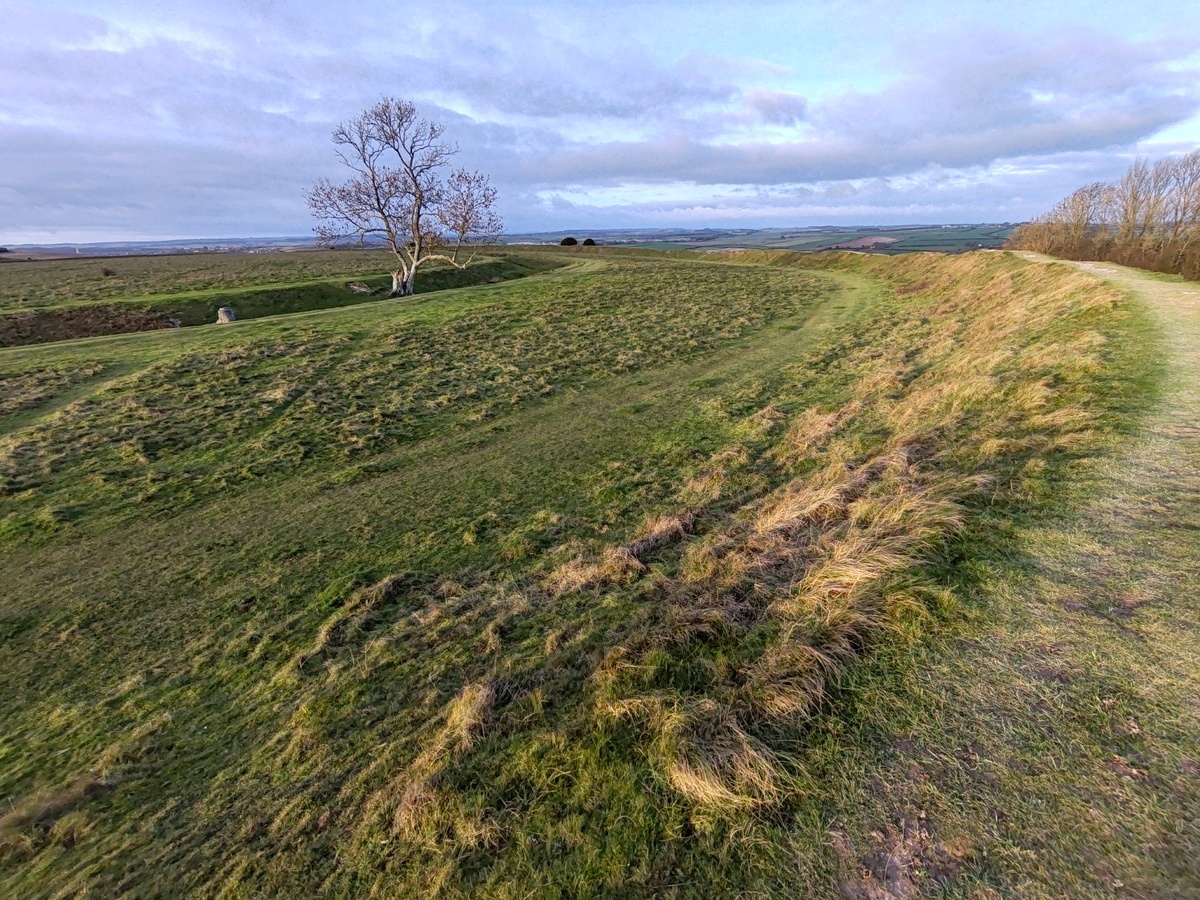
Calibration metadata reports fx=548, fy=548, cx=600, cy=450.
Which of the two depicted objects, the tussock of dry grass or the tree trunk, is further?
the tree trunk

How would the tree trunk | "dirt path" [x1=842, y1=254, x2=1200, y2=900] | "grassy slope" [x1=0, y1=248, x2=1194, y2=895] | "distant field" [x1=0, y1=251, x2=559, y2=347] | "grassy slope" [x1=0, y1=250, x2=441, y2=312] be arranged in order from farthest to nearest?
the tree trunk < "grassy slope" [x1=0, y1=250, x2=441, y2=312] < "distant field" [x1=0, y1=251, x2=559, y2=347] < "grassy slope" [x1=0, y1=248, x2=1194, y2=895] < "dirt path" [x1=842, y1=254, x2=1200, y2=900]

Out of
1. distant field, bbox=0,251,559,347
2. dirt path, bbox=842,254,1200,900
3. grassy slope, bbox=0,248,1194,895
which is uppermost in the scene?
distant field, bbox=0,251,559,347

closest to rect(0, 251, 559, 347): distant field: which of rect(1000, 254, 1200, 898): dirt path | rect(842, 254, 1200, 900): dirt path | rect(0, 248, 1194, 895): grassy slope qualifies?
rect(0, 248, 1194, 895): grassy slope

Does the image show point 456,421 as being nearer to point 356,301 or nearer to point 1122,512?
point 1122,512

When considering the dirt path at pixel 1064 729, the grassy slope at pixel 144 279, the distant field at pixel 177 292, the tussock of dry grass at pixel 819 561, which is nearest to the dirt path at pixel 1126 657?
the dirt path at pixel 1064 729

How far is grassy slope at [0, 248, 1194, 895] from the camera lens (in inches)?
141

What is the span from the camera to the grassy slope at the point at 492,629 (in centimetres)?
357

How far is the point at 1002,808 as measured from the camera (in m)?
3.21

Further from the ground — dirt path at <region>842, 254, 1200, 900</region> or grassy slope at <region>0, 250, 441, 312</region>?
Answer: grassy slope at <region>0, 250, 441, 312</region>

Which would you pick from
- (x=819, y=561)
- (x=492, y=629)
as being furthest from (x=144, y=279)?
(x=819, y=561)

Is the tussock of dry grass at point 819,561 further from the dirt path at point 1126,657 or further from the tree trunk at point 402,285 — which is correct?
the tree trunk at point 402,285

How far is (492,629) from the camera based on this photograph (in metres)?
6.33

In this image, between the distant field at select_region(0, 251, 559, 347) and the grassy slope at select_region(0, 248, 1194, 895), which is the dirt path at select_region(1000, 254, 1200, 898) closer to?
the grassy slope at select_region(0, 248, 1194, 895)

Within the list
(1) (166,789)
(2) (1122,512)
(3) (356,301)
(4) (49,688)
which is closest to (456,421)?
(4) (49,688)
